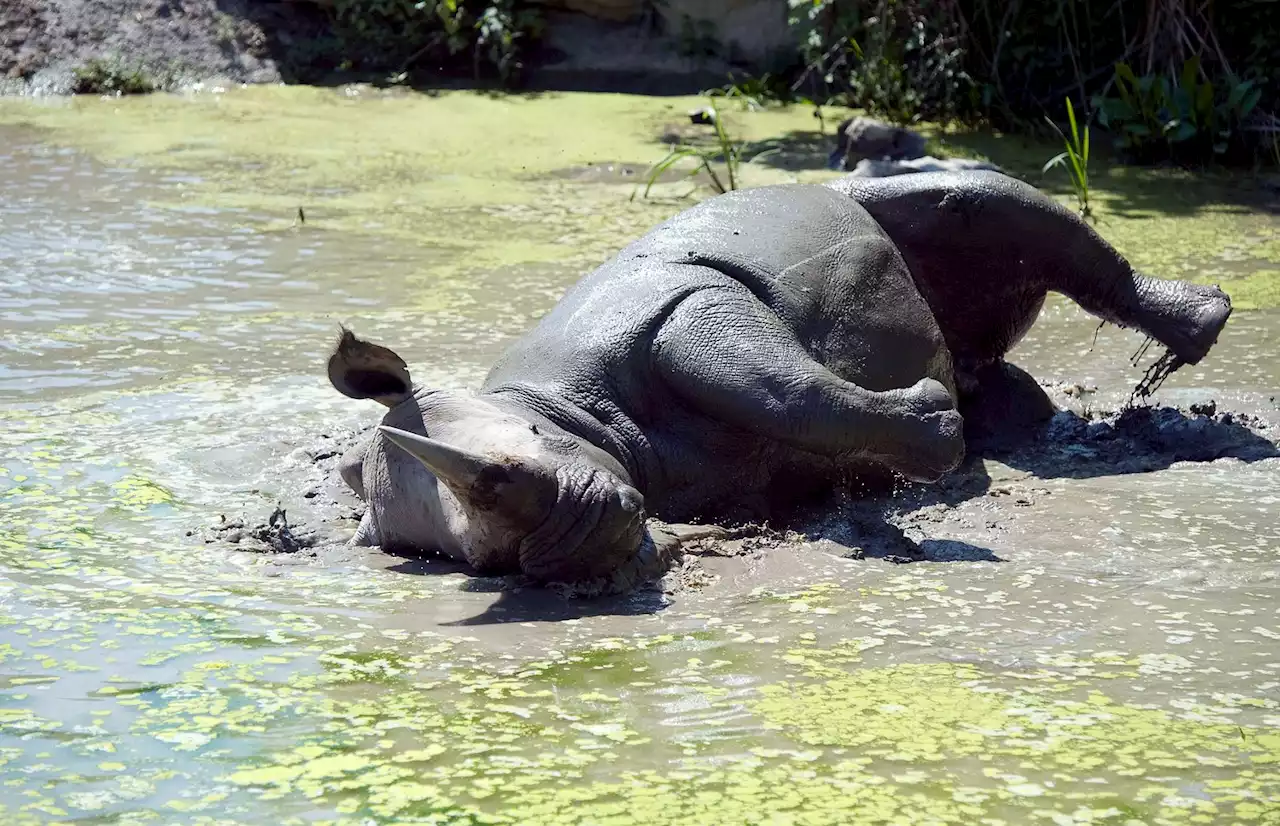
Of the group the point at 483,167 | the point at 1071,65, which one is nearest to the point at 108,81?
the point at 483,167

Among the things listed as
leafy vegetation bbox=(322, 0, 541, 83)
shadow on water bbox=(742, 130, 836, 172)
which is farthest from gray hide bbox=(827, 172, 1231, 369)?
leafy vegetation bbox=(322, 0, 541, 83)

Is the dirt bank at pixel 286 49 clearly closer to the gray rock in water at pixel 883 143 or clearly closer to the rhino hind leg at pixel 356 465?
the gray rock in water at pixel 883 143

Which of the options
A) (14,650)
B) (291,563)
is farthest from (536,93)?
(14,650)

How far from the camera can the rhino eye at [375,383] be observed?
15.3 feet

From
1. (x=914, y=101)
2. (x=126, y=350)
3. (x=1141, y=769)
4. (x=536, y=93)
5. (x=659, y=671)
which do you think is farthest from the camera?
(x=536, y=93)

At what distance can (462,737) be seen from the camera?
11.1 ft

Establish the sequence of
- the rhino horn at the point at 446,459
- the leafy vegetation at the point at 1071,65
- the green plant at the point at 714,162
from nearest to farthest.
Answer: the rhino horn at the point at 446,459 → the green plant at the point at 714,162 → the leafy vegetation at the point at 1071,65

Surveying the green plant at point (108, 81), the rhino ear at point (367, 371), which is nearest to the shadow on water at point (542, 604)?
the rhino ear at point (367, 371)

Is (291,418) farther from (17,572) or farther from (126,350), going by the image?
(17,572)

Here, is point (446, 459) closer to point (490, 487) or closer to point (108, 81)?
point (490, 487)

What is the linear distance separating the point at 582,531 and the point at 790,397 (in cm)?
85

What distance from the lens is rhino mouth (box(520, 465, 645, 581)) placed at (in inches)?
169

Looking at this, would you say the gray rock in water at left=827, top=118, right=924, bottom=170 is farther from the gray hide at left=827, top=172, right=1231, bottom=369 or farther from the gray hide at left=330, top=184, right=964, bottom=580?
the gray hide at left=330, top=184, right=964, bottom=580

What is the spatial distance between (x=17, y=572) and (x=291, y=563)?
0.71m
